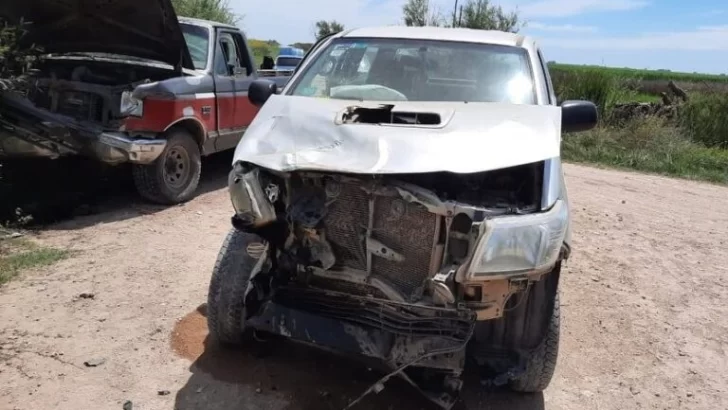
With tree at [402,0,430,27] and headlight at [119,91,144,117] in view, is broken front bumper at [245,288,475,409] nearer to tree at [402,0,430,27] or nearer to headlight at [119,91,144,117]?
headlight at [119,91,144,117]

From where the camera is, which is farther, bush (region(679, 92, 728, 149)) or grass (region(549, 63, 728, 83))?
grass (region(549, 63, 728, 83))

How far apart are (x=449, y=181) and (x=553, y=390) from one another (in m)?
1.49

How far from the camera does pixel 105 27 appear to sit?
6.88m

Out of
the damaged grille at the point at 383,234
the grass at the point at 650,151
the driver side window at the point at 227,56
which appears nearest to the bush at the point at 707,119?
the grass at the point at 650,151

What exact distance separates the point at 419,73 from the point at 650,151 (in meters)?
9.94

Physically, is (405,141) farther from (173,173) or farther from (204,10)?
(204,10)

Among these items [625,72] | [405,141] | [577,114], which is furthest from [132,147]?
[625,72]

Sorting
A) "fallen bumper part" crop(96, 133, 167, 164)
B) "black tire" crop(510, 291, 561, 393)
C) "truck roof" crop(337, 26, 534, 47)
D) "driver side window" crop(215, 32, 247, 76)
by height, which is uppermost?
"truck roof" crop(337, 26, 534, 47)

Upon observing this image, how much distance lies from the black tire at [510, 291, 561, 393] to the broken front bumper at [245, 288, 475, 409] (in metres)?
0.48

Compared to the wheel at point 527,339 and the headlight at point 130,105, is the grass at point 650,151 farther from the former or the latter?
the wheel at point 527,339

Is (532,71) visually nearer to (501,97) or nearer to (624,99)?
(501,97)

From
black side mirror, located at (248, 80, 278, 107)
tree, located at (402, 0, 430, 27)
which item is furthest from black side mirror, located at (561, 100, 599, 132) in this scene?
tree, located at (402, 0, 430, 27)

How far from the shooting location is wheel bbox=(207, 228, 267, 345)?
3.56 m

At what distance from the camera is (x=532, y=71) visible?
4309 mm
